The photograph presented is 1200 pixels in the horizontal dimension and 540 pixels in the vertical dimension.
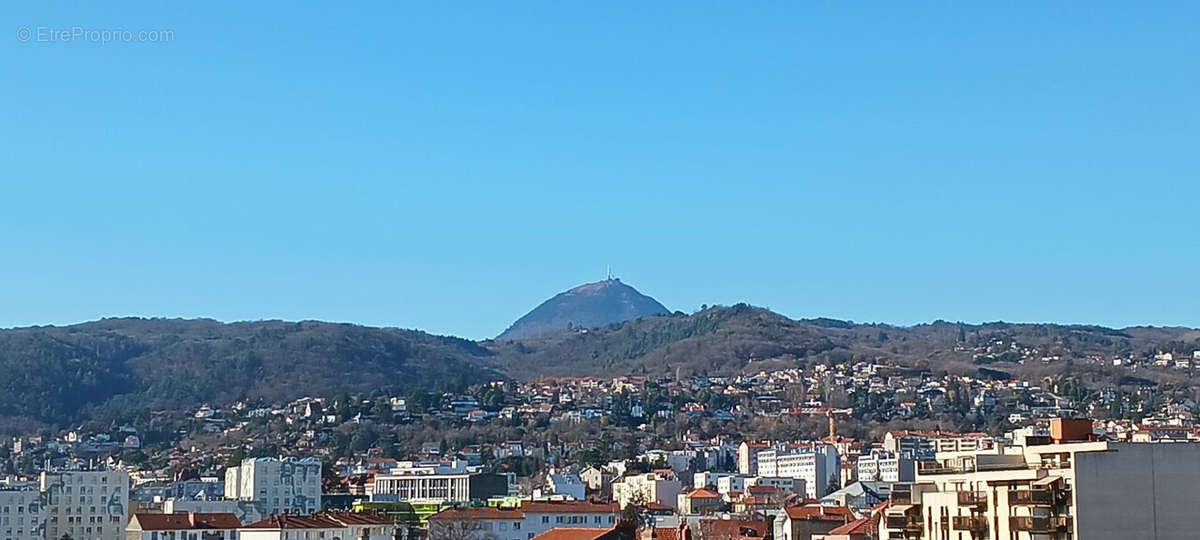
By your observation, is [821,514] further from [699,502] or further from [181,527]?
[699,502]

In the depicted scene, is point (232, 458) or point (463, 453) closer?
point (232, 458)

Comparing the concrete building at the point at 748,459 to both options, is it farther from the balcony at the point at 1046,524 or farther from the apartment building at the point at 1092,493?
the balcony at the point at 1046,524

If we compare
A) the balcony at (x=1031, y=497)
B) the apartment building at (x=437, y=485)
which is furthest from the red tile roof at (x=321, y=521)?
the balcony at (x=1031, y=497)

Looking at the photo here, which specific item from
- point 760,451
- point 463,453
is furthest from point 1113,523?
point 463,453

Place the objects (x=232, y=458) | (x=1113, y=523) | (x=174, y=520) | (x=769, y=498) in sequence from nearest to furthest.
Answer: (x=1113, y=523) → (x=174, y=520) → (x=769, y=498) → (x=232, y=458)

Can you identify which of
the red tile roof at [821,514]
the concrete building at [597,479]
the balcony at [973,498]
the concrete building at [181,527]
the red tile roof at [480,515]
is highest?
the balcony at [973,498]

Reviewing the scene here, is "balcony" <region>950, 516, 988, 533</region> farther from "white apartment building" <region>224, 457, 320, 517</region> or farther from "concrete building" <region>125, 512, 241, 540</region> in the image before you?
"white apartment building" <region>224, 457, 320, 517</region>

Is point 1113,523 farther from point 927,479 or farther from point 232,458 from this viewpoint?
point 232,458
